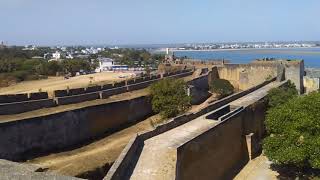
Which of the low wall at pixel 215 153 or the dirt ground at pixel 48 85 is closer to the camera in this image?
the low wall at pixel 215 153

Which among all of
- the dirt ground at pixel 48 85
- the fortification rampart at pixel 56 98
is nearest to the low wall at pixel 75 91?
the fortification rampart at pixel 56 98

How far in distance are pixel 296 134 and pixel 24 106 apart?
1120 centimetres

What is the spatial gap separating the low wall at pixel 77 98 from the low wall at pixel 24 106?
1.58ft

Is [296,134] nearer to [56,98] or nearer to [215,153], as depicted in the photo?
[215,153]

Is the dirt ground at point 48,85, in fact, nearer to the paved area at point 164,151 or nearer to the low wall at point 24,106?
the low wall at point 24,106

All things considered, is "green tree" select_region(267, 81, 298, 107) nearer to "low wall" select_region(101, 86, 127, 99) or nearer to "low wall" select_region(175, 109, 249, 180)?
"low wall" select_region(175, 109, 249, 180)

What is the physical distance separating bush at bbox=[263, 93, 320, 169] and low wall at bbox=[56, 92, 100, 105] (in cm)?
961

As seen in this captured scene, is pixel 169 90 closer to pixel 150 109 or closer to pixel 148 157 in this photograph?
pixel 150 109

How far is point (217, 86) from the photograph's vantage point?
33688 mm

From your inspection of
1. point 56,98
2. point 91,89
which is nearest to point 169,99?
point 91,89

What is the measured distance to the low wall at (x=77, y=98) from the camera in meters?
21.3

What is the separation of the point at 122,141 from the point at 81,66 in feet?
166

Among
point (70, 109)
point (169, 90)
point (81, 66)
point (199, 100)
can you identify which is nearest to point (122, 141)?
point (70, 109)

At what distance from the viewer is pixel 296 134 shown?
15586mm
